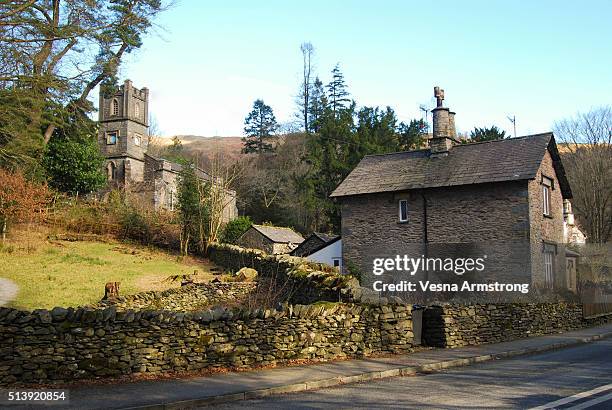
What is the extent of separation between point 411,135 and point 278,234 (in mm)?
17877

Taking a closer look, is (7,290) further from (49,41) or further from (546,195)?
(546,195)

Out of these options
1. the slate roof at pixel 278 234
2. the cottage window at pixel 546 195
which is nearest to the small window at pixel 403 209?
the cottage window at pixel 546 195

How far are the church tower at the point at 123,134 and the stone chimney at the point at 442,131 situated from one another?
32571mm

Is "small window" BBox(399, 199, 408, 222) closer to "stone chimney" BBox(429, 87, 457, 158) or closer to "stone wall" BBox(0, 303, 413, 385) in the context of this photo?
"stone chimney" BBox(429, 87, 457, 158)

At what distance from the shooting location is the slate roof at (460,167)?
2604 centimetres

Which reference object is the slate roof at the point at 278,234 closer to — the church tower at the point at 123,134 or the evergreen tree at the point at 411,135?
the evergreen tree at the point at 411,135

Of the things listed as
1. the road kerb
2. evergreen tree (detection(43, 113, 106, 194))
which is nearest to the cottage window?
the road kerb

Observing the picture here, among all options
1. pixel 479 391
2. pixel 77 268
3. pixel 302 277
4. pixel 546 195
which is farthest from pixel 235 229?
pixel 479 391

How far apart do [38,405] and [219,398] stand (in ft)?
9.12

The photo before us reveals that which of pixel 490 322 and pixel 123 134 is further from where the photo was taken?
pixel 123 134

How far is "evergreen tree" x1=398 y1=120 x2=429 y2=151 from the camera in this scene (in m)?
50.2

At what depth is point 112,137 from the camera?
176 ft

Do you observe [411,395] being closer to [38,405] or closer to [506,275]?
[38,405]

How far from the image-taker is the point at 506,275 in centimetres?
2523
